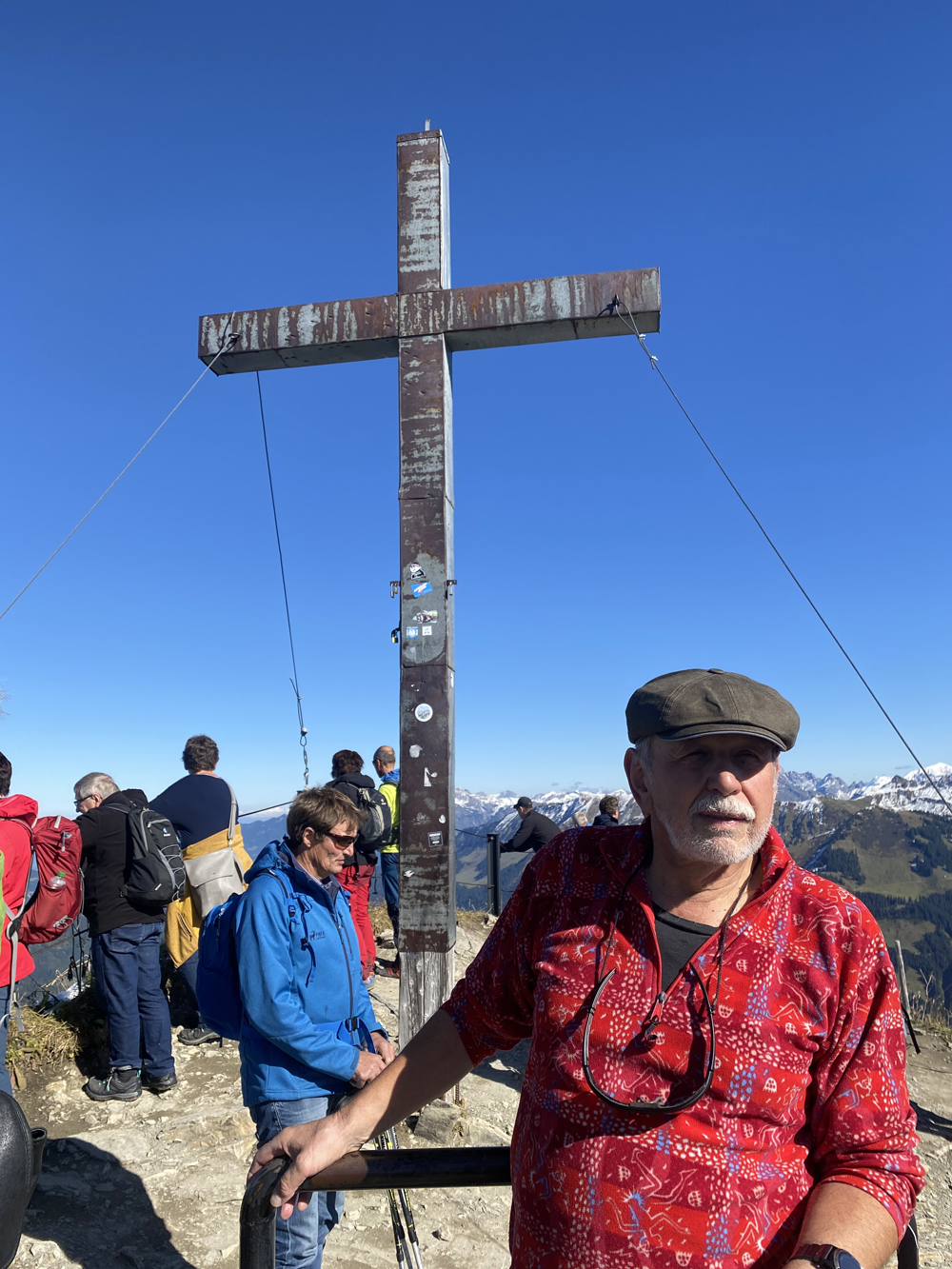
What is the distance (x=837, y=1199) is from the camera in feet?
4.65

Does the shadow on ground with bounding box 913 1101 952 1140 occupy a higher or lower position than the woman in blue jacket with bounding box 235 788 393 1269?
lower

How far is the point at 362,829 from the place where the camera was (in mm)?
6387

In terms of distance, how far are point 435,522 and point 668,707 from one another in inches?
121

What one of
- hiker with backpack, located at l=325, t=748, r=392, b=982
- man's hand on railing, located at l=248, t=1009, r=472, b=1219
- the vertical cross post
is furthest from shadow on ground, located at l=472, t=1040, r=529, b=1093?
man's hand on railing, located at l=248, t=1009, r=472, b=1219

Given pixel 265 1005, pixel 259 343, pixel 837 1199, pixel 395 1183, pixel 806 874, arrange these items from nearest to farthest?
pixel 837 1199 → pixel 395 1183 → pixel 806 874 → pixel 265 1005 → pixel 259 343

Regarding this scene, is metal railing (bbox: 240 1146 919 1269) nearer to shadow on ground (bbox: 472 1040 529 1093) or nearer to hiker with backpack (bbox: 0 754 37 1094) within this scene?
hiker with backpack (bbox: 0 754 37 1094)

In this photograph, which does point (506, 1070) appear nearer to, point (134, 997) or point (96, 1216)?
point (134, 997)

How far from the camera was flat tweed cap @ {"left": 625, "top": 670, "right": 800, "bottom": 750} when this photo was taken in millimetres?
1667

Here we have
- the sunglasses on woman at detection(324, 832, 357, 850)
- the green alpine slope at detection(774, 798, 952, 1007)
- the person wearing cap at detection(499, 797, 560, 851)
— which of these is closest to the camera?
the sunglasses on woman at detection(324, 832, 357, 850)

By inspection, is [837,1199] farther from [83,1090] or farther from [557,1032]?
[83,1090]

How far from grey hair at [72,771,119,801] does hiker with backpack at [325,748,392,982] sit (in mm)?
1675

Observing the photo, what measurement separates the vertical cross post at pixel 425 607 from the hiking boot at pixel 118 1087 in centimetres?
181

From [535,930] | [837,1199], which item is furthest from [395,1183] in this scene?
[837,1199]

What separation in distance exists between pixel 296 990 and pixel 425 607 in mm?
2252
